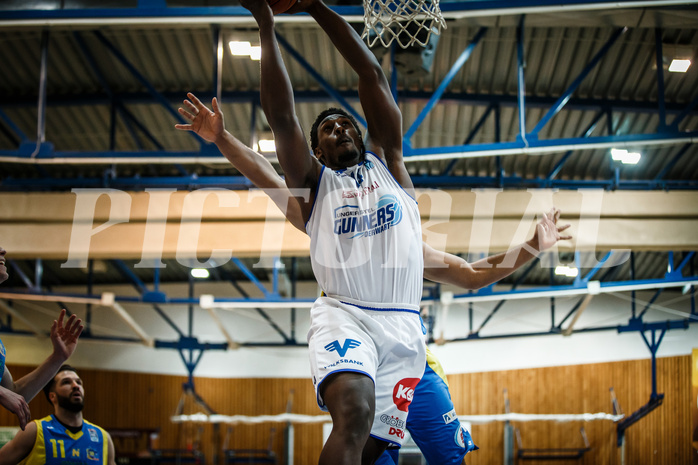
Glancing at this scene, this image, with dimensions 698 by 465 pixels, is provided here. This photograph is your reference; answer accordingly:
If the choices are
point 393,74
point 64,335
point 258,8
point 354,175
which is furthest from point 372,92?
point 393,74

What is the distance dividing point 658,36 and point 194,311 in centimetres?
1843

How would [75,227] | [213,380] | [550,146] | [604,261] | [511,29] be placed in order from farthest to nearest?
[213,380], [604,261], [75,227], [511,29], [550,146]

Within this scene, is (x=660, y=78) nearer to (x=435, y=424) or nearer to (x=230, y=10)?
(x=230, y=10)

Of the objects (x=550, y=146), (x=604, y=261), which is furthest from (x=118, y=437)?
(x=550, y=146)

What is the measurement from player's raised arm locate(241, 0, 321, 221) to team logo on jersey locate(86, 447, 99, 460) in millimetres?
4928

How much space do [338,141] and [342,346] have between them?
1.19m

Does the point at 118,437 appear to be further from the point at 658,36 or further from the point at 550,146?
the point at 658,36

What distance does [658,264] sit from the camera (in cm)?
2092

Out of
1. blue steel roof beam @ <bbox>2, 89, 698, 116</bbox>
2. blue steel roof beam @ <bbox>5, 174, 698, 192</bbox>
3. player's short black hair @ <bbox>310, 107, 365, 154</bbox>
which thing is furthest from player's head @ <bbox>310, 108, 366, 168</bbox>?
blue steel roof beam @ <bbox>5, 174, 698, 192</bbox>

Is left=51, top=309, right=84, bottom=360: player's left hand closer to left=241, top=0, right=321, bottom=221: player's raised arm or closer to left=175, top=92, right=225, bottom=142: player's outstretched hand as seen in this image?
left=175, top=92, right=225, bottom=142: player's outstretched hand

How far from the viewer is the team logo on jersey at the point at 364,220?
353 centimetres

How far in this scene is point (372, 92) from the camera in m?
3.96

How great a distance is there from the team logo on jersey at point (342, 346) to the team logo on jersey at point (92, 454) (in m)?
4.91

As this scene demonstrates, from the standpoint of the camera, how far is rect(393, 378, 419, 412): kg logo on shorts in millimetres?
3396
